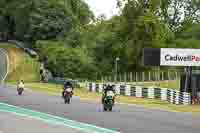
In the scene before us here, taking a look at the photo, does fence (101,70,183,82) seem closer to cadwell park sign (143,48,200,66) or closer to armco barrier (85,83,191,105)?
armco barrier (85,83,191,105)

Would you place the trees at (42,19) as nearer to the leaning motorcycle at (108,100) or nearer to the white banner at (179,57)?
the white banner at (179,57)

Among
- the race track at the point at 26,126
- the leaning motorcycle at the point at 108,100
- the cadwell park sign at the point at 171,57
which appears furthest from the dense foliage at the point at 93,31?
the race track at the point at 26,126

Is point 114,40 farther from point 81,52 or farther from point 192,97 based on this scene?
point 192,97

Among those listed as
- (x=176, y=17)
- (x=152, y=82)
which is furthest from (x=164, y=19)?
(x=152, y=82)

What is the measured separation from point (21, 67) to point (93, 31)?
23421mm

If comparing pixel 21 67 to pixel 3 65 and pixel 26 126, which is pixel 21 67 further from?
pixel 26 126

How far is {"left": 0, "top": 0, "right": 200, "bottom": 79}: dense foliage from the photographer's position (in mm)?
85438

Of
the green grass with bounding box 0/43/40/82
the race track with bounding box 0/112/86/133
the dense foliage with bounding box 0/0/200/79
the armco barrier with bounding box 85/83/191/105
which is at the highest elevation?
the dense foliage with bounding box 0/0/200/79

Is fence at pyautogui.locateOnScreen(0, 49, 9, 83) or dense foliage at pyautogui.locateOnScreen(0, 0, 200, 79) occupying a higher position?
dense foliage at pyautogui.locateOnScreen(0, 0, 200, 79)

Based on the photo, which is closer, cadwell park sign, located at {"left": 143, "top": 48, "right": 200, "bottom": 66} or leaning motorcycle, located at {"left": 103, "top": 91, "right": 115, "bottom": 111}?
leaning motorcycle, located at {"left": 103, "top": 91, "right": 115, "bottom": 111}

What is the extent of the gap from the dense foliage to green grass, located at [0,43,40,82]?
234 centimetres

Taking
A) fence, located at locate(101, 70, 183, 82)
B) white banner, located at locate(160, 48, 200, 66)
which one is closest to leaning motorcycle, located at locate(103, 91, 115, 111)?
white banner, located at locate(160, 48, 200, 66)

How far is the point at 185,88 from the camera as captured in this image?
42562 millimetres

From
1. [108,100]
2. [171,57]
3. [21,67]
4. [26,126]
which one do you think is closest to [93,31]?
[21,67]
